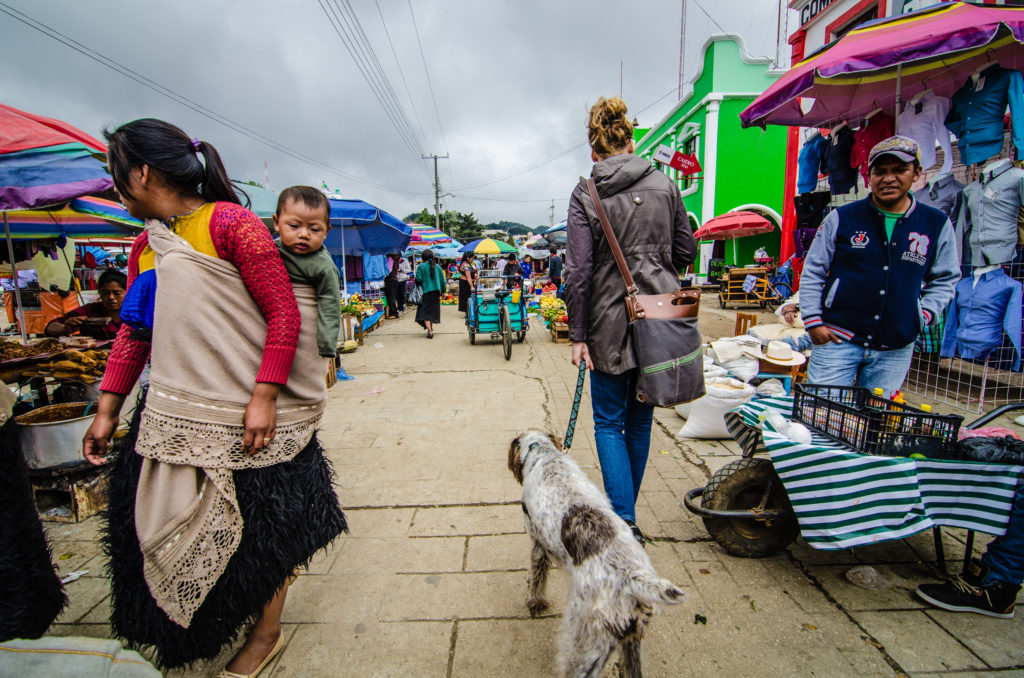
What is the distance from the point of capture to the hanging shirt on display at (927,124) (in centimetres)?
416

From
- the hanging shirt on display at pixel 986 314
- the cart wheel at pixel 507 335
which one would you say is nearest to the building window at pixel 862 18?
the hanging shirt on display at pixel 986 314

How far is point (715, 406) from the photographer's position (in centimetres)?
382

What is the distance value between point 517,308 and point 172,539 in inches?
286

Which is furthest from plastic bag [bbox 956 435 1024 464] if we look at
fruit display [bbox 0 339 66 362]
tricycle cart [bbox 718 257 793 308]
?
tricycle cart [bbox 718 257 793 308]

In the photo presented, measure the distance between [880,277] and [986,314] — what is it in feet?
9.64

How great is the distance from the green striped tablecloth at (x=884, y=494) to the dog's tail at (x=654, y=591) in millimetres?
1098

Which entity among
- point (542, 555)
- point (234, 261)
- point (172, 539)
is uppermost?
point (234, 261)

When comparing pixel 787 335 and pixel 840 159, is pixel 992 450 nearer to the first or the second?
pixel 787 335

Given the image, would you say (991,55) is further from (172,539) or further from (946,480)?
(172,539)

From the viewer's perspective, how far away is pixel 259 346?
4.81 feet

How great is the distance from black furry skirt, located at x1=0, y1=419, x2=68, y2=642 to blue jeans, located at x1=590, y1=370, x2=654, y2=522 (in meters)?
2.05

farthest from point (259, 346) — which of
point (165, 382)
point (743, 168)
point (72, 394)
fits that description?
point (743, 168)

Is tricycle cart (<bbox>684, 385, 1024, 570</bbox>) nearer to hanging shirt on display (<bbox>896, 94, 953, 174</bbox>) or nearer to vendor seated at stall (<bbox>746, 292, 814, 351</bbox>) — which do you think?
vendor seated at stall (<bbox>746, 292, 814, 351</bbox>)

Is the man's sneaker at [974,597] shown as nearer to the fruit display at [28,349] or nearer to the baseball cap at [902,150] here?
the baseball cap at [902,150]
